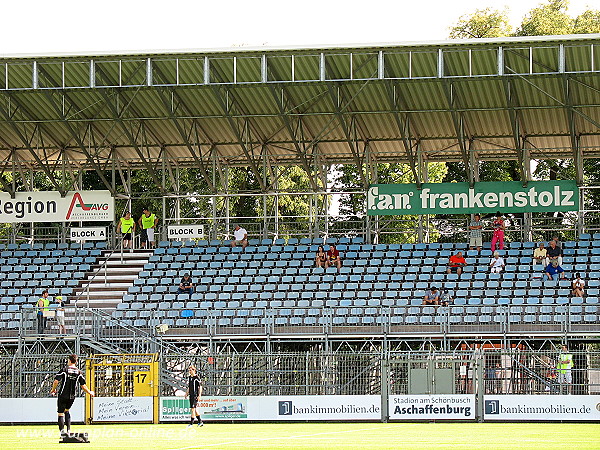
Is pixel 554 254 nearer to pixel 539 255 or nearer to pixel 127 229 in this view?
pixel 539 255

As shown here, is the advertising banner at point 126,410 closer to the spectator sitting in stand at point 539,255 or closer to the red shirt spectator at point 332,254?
the red shirt spectator at point 332,254

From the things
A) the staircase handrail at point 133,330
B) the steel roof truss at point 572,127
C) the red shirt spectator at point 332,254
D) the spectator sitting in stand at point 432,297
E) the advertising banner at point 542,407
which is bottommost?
the advertising banner at point 542,407

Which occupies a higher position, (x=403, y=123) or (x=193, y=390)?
(x=403, y=123)

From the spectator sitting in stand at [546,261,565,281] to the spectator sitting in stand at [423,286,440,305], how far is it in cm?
397

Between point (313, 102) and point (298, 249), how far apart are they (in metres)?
6.55

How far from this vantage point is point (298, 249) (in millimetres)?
44031

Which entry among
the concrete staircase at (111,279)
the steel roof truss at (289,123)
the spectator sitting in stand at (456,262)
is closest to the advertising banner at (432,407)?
the spectator sitting in stand at (456,262)

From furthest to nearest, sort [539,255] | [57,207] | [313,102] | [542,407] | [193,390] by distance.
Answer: [57,207]
[539,255]
[313,102]
[542,407]
[193,390]

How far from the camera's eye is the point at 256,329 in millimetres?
37312

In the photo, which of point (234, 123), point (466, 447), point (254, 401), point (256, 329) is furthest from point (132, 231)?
point (466, 447)

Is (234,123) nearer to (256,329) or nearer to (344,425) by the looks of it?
(256,329)

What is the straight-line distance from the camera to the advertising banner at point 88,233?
46.0 metres

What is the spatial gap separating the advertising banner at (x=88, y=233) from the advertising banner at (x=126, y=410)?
15.7m

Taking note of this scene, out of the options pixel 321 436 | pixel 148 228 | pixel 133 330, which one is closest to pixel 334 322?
pixel 133 330
